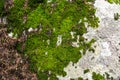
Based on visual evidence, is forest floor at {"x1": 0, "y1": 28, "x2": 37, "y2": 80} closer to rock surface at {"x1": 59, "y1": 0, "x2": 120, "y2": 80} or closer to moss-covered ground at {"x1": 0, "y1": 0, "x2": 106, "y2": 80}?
moss-covered ground at {"x1": 0, "y1": 0, "x2": 106, "y2": 80}

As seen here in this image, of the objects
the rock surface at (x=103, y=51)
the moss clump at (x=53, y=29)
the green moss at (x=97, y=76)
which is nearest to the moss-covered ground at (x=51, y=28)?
the moss clump at (x=53, y=29)

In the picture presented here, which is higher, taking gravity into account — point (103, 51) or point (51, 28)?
point (51, 28)

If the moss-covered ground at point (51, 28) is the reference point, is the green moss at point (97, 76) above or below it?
below

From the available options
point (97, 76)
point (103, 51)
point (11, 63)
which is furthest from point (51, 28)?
point (97, 76)

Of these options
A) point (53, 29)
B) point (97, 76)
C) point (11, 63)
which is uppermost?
point (53, 29)

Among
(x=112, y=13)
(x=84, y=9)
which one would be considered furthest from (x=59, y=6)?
(x=112, y=13)

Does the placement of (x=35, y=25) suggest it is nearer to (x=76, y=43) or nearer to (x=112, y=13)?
(x=76, y=43)

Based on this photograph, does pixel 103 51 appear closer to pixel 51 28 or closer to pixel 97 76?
pixel 97 76

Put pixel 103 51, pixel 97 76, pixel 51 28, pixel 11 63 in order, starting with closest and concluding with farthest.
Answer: pixel 97 76 < pixel 11 63 < pixel 103 51 < pixel 51 28

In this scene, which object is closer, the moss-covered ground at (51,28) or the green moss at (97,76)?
the green moss at (97,76)

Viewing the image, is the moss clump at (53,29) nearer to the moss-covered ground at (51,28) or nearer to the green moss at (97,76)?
the moss-covered ground at (51,28)

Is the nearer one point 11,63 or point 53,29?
point 11,63
